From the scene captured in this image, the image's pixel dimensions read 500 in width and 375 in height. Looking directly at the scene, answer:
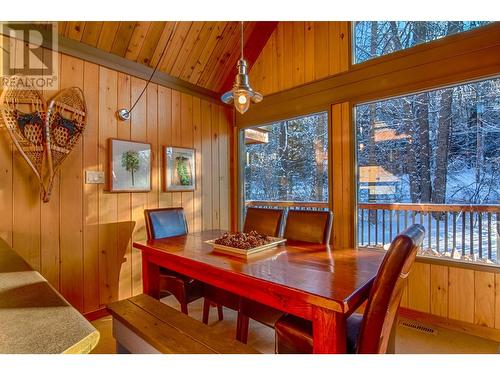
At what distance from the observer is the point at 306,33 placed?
3176 mm

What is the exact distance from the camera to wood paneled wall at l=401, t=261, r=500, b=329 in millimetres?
2137

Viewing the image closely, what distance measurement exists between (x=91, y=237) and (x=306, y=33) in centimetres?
324

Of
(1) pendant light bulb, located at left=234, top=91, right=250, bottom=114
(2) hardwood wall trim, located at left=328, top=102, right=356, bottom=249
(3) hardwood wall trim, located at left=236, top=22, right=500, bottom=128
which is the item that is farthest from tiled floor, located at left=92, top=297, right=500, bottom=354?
(3) hardwood wall trim, located at left=236, top=22, right=500, bottom=128

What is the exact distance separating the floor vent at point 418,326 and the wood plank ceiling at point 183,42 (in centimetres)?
344

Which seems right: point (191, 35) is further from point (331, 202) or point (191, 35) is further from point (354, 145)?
point (331, 202)

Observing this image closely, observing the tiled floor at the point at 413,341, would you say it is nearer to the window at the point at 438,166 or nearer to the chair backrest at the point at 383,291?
the window at the point at 438,166

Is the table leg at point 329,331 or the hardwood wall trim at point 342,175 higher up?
the hardwood wall trim at point 342,175

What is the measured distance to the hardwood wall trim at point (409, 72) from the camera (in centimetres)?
213

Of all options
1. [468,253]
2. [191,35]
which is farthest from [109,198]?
[468,253]

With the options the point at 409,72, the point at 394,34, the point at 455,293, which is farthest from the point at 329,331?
the point at 394,34

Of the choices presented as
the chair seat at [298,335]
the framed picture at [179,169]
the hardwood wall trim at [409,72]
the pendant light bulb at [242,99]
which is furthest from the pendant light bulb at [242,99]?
the framed picture at [179,169]

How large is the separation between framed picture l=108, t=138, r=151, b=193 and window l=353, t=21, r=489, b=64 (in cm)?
248

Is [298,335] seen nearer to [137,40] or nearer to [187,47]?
[137,40]

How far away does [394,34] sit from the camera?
259 cm
